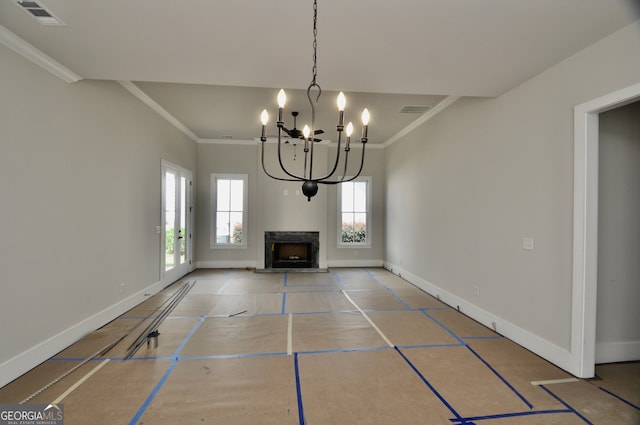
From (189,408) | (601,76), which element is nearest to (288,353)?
(189,408)

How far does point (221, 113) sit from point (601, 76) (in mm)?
4943

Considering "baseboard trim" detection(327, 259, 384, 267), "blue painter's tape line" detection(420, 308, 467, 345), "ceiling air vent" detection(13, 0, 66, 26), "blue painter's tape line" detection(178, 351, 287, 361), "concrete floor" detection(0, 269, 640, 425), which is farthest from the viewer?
"baseboard trim" detection(327, 259, 384, 267)

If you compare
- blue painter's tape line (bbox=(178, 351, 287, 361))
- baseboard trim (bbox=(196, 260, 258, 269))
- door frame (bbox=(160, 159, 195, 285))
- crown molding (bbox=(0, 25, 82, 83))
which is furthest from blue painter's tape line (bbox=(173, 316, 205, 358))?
baseboard trim (bbox=(196, 260, 258, 269))

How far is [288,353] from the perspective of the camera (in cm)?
296

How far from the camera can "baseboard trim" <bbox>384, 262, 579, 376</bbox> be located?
2.69 meters

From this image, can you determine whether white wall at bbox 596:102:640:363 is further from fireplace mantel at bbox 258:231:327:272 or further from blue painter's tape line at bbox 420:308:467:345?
fireplace mantel at bbox 258:231:327:272

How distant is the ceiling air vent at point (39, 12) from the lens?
198 centimetres

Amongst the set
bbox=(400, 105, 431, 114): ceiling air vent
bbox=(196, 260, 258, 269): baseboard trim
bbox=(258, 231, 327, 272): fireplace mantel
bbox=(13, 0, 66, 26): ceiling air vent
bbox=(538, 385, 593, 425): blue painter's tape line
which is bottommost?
bbox=(538, 385, 593, 425): blue painter's tape line

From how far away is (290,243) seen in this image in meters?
7.32

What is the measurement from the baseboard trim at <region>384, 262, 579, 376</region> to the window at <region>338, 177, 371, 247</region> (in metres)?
2.71

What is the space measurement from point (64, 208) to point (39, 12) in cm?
173

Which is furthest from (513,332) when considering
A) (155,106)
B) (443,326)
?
(155,106)

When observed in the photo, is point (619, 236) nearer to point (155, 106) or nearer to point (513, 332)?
point (513, 332)

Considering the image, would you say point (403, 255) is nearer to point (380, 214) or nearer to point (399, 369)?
point (380, 214)
